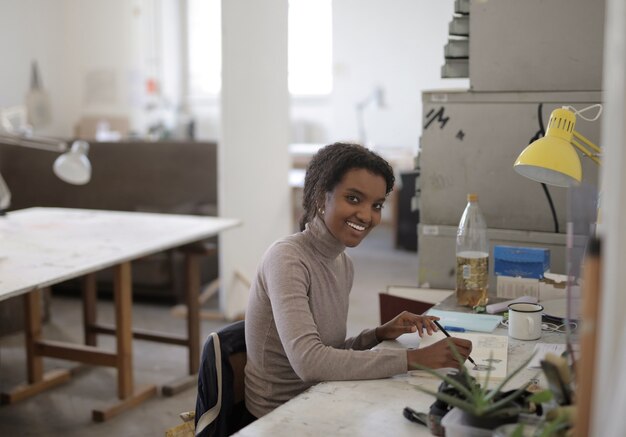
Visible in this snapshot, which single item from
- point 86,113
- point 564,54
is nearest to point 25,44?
point 86,113

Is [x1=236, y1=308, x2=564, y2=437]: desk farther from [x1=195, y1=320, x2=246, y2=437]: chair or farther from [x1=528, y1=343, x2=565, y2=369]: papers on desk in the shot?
[x1=195, y1=320, x2=246, y2=437]: chair

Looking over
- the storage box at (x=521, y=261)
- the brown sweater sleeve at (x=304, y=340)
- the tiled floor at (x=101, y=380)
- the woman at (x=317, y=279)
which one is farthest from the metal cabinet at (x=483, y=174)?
the tiled floor at (x=101, y=380)

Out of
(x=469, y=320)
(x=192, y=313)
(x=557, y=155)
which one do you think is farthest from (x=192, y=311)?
(x=557, y=155)

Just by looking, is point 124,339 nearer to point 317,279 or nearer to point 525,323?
point 317,279

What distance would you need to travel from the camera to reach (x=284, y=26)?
450 centimetres

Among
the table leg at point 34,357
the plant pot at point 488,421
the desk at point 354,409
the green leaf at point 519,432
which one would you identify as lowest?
the table leg at point 34,357

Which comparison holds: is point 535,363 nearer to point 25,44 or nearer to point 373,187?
point 373,187

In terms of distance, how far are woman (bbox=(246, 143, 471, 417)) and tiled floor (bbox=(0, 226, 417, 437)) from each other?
147 centimetres

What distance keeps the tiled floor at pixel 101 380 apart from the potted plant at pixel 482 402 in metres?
2.05

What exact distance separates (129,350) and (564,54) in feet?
6.86

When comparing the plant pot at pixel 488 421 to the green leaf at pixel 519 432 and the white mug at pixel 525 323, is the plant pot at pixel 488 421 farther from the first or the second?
the white mug at pixel 525 323

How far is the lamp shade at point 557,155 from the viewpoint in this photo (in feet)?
5.74

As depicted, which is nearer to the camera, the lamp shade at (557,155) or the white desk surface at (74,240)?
the lamp shade at (557,155)

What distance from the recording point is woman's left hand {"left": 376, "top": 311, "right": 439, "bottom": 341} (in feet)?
5.96
